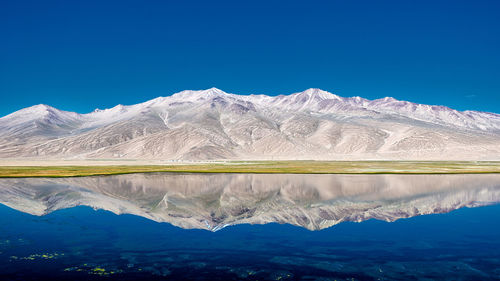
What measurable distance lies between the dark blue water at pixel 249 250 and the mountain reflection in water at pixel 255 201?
2218 millimetres

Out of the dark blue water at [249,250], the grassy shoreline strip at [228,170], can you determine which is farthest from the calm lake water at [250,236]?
the grassy shoreline strip at [228,170]

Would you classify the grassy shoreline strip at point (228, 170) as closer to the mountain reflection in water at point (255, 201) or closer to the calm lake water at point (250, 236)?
the mountain reflection in water at point (255, 201)

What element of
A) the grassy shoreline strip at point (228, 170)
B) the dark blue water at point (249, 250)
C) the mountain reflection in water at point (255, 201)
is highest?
the grassy shoreline strip at point (228, 170)

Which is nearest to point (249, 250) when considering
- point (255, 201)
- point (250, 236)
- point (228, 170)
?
point (250, 236)

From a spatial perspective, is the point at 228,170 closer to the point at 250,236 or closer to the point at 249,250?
the point at 250,236

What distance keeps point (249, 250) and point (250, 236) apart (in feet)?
10.5

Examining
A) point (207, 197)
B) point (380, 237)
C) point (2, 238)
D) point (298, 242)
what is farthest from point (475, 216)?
point (2, 238)

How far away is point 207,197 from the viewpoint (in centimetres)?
3919

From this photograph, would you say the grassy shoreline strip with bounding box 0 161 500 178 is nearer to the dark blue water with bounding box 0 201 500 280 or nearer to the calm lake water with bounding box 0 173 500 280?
the calm lake water with bounding box 0 173 500 280

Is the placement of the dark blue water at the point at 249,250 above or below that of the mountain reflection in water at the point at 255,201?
below

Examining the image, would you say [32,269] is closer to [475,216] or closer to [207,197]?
[207,197]

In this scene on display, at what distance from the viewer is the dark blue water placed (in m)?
16.4

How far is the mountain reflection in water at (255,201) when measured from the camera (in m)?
28.8

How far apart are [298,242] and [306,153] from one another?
165 metres
